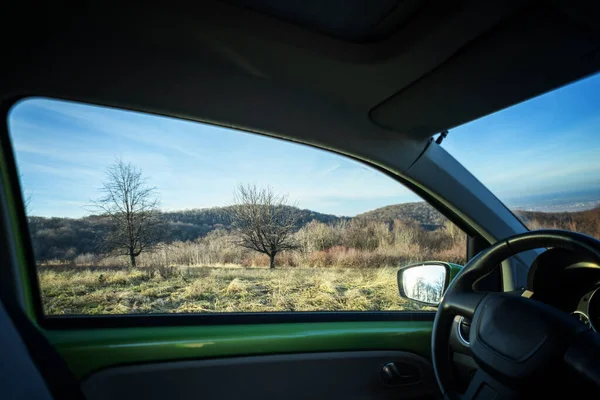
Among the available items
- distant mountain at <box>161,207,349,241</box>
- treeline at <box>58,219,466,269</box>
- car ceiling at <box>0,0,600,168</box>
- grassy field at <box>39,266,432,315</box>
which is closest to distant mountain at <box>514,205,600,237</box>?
treeline at <box>58,219,466,269</box>

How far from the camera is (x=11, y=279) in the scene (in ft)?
5.86

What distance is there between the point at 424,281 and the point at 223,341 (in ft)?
4.10

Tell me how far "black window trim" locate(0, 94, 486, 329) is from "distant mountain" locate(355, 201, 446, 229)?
0.19 ft

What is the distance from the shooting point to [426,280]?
2242 millimetres

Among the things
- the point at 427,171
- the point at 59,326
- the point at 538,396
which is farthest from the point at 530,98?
the point at 59,326

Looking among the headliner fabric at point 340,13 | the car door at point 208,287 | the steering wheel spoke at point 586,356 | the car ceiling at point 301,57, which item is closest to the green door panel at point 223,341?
the car door at point 208,287

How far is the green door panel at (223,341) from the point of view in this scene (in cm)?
179

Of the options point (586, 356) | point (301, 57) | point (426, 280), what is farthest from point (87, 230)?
point (586, 356)

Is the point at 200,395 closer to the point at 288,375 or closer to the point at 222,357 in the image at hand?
the point at 222,357

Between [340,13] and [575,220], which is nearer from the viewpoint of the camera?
[340,13]

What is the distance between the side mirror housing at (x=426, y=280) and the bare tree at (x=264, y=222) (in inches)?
28.8

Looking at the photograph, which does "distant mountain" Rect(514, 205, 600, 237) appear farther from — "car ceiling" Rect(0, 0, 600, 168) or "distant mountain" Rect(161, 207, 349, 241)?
"distant mountain" Rect(161, 207, 349, 241)

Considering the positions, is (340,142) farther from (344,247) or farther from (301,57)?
(344,247)

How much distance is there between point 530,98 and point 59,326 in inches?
105
